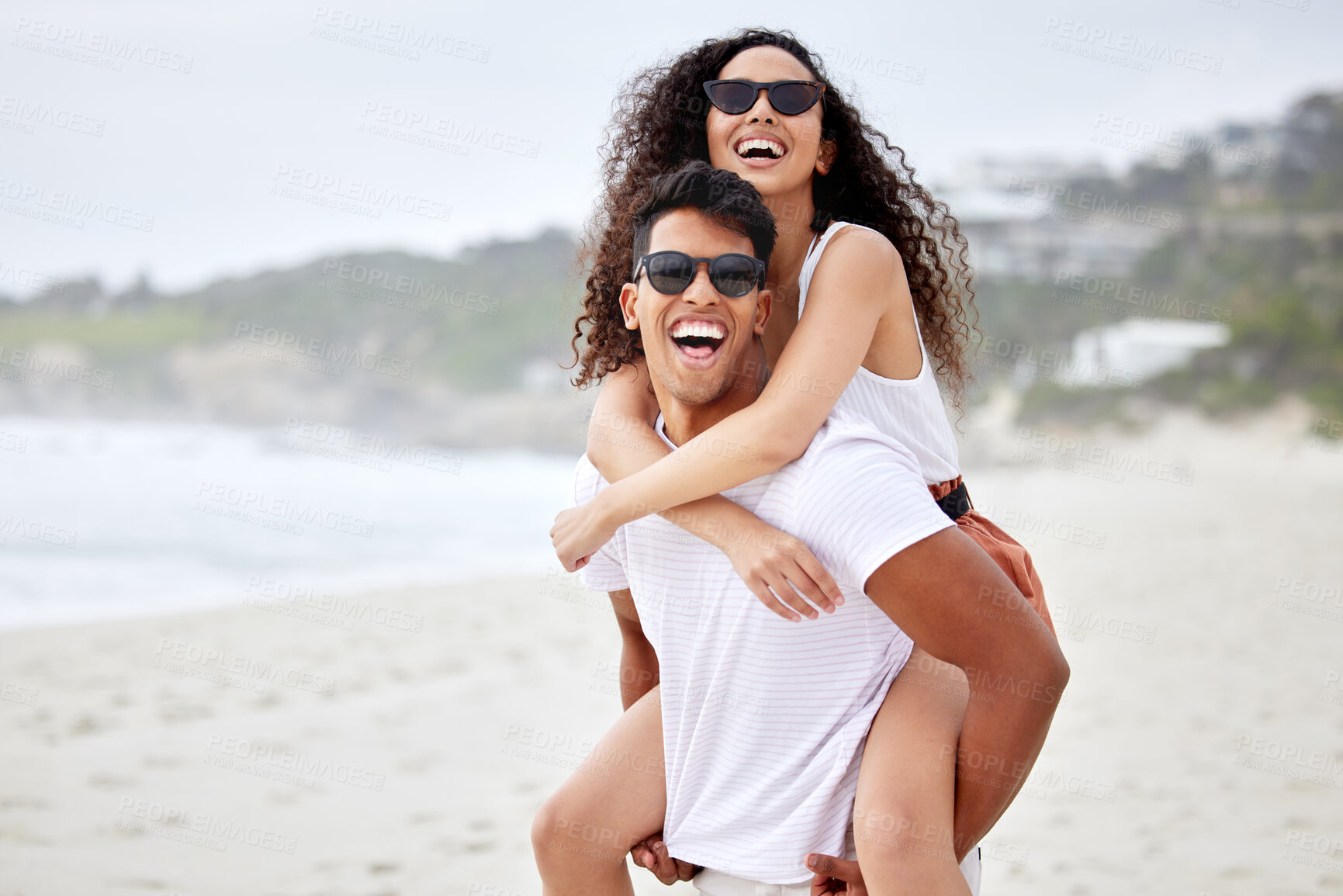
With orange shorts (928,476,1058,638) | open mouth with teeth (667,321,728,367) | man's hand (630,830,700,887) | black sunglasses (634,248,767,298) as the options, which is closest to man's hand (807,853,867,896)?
man's hand (630,830,700,887)

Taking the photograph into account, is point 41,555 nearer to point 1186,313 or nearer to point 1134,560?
point 1134,560

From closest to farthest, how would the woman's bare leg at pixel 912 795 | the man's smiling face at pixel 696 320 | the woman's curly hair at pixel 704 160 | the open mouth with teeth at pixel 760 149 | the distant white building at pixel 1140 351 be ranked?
the woman's bare leg at pixel 912 795
the man's smiling face at pixel 696 320
the open mouth with teeth at pixel 760 149
the woman's curly hair at pixel 704 160
the distant white building at pixel 1140 351

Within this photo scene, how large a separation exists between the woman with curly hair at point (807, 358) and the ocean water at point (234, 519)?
5113mm

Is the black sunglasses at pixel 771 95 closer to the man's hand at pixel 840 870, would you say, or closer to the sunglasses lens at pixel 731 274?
the sunglasses lens at pixel 731 274

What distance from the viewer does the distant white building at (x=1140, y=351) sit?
35906mm

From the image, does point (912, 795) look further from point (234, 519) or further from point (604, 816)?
point (234, 519)

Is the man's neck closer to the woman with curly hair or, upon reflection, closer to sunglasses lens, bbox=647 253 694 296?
the woman with curly hair

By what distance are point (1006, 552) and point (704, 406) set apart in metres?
0.74

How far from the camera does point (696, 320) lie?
2182 mm

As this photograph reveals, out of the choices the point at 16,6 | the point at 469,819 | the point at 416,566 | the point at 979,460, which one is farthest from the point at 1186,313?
the point at 16,6

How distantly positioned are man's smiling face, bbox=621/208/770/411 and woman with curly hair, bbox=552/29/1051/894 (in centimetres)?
3

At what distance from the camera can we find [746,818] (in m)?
2.20

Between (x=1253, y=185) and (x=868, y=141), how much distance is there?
5056 cm

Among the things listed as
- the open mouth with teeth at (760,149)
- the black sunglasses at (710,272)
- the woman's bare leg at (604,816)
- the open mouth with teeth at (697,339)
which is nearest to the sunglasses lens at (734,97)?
the open mouth with teeth at (760,149)
